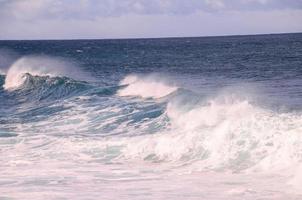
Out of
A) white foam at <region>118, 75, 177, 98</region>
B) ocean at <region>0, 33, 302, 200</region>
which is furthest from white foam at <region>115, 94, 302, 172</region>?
white foam at <region>118, 75, 177, 98</region>

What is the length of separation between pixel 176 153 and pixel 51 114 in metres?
10.2

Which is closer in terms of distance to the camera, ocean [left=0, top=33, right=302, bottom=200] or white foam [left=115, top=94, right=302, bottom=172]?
ocean [left=0, top=33, right=302, bottom=200]

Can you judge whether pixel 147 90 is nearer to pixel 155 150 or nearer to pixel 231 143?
pixel 155 150

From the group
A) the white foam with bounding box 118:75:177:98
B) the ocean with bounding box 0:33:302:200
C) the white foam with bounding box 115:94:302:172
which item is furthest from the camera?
the white foam with bounding box 118:75:177:98

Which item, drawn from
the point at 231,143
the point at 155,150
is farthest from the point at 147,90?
the point at 231,143

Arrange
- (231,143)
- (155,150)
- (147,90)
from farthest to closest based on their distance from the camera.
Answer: (147,90) < (155,150) < (231,143)

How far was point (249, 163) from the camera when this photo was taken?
531 inches

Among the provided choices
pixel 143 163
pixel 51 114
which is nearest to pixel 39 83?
pixel 51 114

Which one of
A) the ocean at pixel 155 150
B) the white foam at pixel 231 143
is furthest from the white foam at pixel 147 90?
the white foam at pixel 231 143

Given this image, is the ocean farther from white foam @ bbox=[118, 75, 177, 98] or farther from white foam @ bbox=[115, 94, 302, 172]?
white foam @ bbox=[118, 75, 177, 98]

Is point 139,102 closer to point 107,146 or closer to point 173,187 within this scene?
point 107,146

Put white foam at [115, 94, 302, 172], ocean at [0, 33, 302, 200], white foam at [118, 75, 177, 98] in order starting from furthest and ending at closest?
white foam at [118, 75, 177, 98]
white foam at [115, 94, 302, 172]
ocean at [0, 33, 302, 200]

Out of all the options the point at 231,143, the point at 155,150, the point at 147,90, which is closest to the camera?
the point at 231,143

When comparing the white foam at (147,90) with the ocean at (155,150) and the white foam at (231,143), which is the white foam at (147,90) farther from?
the white foam at (231,143)
